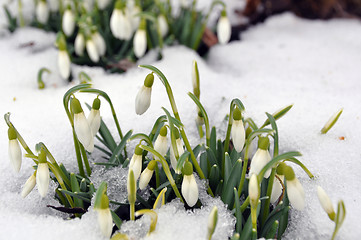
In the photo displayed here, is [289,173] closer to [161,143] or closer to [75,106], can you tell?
[161,143]

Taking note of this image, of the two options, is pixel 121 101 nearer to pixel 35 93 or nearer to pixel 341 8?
pixel 35 93

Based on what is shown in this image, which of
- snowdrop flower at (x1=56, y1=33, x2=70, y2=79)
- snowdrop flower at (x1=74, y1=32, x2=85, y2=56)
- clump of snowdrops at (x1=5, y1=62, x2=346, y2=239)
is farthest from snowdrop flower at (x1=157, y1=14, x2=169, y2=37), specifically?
clump of snowdrops at (x1=5, y1=62, x2=346, y2=239)

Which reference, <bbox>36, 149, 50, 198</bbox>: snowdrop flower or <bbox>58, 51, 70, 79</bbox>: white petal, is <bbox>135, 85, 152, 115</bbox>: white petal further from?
<bbox>58, 51, 70, 79</bbox>: white petal

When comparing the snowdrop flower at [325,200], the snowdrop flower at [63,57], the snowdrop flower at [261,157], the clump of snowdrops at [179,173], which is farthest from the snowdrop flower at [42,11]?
the snowdrop flower at [325,200]

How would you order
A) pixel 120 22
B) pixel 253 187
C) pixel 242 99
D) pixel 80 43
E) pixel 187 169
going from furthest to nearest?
pixel 80 43 → pixel 120 22 → pixel 242 99 → pixel 187 169 → pixel 253 187

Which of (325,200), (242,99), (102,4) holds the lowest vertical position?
(242,99)

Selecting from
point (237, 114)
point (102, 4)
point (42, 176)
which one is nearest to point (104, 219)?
point (42, 176)
